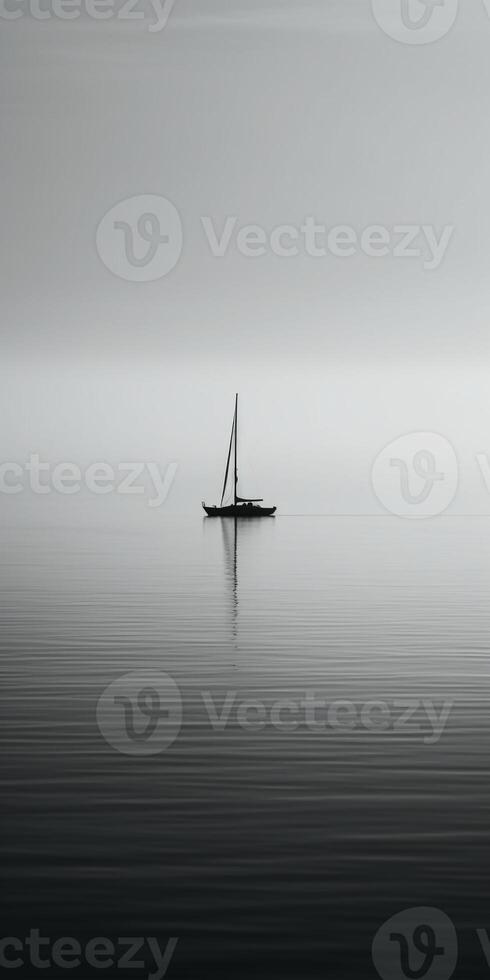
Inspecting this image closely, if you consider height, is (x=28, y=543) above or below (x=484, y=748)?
above

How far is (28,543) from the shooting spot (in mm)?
158000

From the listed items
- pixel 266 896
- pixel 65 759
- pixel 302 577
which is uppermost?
pixel 302 577

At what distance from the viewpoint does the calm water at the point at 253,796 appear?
16656 millimetres

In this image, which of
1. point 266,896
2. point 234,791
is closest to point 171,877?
point 266,896

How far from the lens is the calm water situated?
1666cm

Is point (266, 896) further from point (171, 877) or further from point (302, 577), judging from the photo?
point (302, 577)

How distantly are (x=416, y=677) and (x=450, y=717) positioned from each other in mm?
7785

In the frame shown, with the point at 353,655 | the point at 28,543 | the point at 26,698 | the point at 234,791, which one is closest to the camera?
the point at 234,791

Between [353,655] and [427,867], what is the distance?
2642 cm

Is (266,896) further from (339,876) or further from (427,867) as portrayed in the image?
(427,867)

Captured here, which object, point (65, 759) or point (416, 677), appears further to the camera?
point (416, 677)

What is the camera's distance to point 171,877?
18406mm

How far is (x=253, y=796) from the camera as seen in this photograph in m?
23.4

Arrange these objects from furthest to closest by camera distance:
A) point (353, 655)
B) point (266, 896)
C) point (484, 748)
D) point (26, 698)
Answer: point (353, 655) < point (26, 698) < point (484, 748) < point (266, 896)
